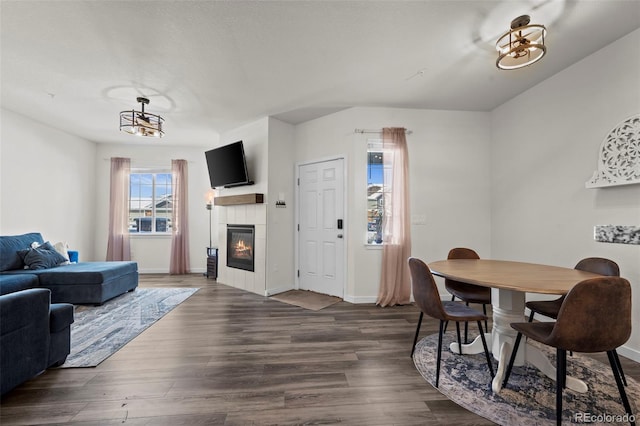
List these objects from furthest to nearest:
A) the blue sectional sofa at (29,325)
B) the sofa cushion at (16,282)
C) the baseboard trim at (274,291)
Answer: the baseboard trim at (274,291)
the sofa cushion at (16,282)
the blue sectional sofa at (29,325)

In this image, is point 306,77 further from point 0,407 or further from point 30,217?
point 30,217

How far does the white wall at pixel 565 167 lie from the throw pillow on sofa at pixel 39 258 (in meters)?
6.37

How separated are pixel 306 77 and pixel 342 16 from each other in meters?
0.98

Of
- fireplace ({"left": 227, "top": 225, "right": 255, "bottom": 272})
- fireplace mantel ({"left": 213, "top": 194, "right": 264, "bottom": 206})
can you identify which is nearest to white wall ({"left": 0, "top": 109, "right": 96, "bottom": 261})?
fireplace mantel ({"left": 213, "top": 194, "right": 264, "bottom": 206})

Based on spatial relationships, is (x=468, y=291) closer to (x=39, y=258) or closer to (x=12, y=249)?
(x=39, y=258)

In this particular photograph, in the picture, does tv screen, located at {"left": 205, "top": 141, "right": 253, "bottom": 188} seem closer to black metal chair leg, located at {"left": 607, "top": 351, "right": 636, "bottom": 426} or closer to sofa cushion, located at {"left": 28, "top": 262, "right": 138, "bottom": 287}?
sofa cushion, located at {"left": 28, "top": 262, "right": 138, "bottom": 287}

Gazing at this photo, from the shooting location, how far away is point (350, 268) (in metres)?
3.79

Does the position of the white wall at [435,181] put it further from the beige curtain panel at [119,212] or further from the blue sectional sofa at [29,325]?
the beige curtain panel at [119,212]

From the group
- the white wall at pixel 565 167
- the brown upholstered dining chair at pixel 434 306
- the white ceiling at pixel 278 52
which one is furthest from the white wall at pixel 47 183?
the white wall at pixel 565 167

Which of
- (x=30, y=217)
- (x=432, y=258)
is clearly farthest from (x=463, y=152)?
(x=30, y=217)

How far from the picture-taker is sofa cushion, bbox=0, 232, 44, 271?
11.1 feet

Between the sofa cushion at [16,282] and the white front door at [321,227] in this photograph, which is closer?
the sofa cushion at [16,282]

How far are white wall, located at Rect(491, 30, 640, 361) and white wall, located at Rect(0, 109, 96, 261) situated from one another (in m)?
7.27

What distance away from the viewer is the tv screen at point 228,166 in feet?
13.8
